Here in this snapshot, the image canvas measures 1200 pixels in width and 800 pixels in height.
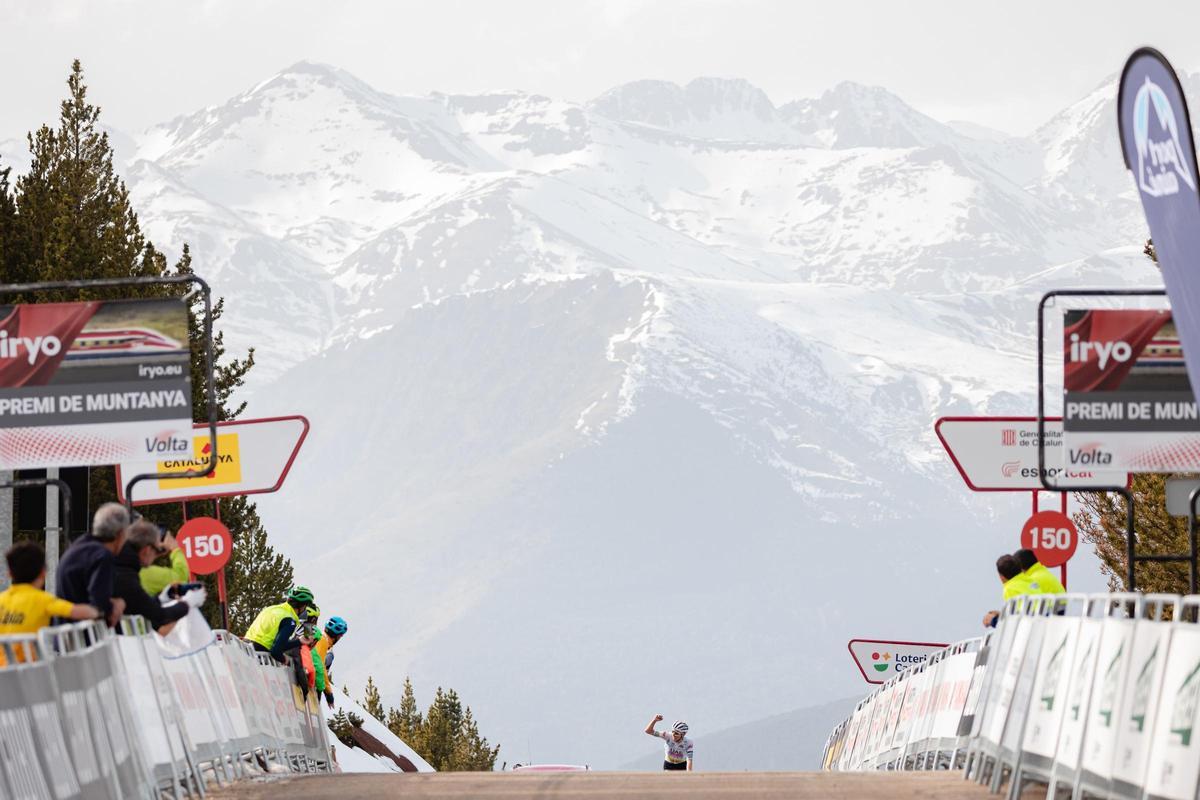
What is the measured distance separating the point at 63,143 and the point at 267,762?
23.0 m

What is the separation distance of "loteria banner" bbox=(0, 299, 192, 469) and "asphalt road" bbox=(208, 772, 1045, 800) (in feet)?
13.8

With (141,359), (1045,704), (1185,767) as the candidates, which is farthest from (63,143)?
(1185,767)

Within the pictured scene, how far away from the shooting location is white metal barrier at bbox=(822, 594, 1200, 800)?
915cm

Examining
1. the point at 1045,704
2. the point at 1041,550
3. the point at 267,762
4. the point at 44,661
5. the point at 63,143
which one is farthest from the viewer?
the point at 63,143

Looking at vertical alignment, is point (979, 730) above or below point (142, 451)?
below

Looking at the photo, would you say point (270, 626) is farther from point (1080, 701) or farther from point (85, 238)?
point (85, 238)

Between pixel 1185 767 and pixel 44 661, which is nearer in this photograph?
pixel 1185 767

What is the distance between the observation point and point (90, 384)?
18.4 meters

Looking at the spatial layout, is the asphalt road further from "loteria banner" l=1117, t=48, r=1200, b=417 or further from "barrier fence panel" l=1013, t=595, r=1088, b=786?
"loteria banner" l=1117, t=48, r=1200, b=417

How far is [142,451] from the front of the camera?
1858cm

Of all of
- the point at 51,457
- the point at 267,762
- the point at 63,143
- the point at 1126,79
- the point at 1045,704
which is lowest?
the point at 267,762

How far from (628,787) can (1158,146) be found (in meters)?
5.43

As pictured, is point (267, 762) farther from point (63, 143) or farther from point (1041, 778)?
point (63, 143)

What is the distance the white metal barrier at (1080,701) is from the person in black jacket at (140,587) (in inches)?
204
